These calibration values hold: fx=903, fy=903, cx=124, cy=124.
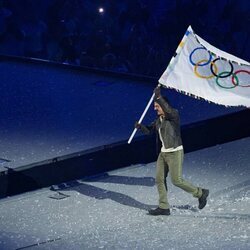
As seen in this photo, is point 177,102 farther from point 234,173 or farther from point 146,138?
point 234,173

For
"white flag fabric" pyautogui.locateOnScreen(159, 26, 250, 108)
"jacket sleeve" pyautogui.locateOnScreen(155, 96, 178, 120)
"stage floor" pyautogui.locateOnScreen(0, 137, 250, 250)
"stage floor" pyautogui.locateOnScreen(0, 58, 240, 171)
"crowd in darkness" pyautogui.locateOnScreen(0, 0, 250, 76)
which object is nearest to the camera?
"stage floor" pyautogui.locateOnScreen(0, 137, 250, 250)

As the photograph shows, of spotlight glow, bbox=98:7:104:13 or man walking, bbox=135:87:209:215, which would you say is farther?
spotlight glow, bbox=98:7:104:13

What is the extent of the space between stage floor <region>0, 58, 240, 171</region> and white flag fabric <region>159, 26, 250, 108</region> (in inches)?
127

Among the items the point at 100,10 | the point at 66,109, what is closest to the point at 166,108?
the point at 66,109

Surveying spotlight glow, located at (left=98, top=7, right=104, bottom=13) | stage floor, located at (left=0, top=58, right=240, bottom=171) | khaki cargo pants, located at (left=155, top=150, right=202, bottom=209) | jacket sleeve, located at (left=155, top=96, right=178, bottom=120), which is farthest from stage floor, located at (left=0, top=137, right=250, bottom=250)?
spotlight glow, located at (left=98, top=7, right=104, bottom=13)

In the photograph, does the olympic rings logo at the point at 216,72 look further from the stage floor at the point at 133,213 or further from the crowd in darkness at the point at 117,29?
the crowd in darkness at the point at 117,29

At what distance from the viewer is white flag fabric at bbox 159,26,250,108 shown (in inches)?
475

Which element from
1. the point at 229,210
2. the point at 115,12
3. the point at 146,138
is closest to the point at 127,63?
the point at 115,12

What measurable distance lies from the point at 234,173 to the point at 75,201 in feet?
8.51

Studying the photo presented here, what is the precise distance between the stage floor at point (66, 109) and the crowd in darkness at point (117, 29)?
507 millimetres

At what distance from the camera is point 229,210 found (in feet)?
40.4

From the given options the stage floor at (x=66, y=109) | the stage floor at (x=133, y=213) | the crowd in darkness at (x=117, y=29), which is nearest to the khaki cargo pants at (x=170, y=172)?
the stage floor at (x=133, y=213)

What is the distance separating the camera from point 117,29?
2089 cm

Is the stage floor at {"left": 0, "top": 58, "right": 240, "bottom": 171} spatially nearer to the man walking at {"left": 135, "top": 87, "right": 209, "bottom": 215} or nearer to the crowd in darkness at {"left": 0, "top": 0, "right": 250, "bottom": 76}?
the crowd in darkness at {"left": 0, "top": 0, "right": 250, "bottom": 76}
